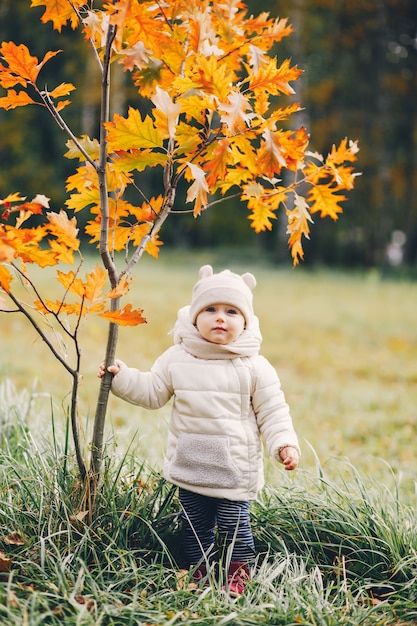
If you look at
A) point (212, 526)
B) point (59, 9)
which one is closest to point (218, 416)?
point (212, 526)

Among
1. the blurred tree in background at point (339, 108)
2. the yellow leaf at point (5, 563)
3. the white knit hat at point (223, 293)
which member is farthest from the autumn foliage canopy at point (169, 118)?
the blurred tree in background at point (339, 108)

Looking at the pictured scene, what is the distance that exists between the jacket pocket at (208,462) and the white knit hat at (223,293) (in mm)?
435

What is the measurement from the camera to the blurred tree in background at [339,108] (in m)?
16.7

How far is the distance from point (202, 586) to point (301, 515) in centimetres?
51

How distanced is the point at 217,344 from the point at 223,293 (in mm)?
178

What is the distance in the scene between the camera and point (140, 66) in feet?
6.27

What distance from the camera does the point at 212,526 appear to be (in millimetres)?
2365

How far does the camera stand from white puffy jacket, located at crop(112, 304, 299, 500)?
226 centimetres

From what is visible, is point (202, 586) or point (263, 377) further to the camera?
point (263, 377)

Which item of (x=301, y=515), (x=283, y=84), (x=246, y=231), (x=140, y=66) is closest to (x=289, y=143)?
(x=283, y=84)

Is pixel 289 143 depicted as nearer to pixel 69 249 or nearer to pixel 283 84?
pixel 283 84

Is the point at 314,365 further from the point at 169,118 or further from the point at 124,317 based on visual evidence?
the point at 169,118

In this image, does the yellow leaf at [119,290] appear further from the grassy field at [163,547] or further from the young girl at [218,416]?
the grassy field at [163,547]

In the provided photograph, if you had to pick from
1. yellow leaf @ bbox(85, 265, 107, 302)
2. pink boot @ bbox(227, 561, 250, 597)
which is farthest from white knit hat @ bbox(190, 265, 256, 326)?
pink boot @ bbox(227, 561, 250, 597)
